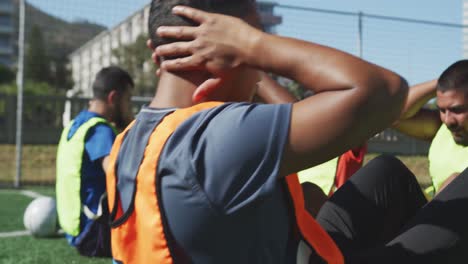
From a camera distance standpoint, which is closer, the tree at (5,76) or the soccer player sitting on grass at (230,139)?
the soccer player sitting on grass at (230,139)

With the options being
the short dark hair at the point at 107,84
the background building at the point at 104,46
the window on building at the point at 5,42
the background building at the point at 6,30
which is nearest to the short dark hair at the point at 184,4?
the short dark hair at the point at 107,84

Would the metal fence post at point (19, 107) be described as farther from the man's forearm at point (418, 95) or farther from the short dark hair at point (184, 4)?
the short dark hair at point (184, 4)

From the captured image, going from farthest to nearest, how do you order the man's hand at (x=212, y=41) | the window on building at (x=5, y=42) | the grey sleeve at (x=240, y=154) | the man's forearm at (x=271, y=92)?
the window on building at (x=5, y=42) < the man's forearm at (x=271, y=92) < the man's hand at (x=212, y=41) < the grey sleeve at (x=240, y=154)

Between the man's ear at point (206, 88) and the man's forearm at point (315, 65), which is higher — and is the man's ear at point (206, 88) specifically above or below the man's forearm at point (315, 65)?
below

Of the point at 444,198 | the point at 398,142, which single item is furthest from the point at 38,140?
the point at 444,198

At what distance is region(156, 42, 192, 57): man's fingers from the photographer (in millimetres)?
1628

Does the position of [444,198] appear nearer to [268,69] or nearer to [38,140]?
[268,69]

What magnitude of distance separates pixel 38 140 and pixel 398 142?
20.4 feet

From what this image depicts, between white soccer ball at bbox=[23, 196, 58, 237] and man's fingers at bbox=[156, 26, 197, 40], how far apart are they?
4544 mm

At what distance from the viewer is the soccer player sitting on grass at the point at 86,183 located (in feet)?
16.3

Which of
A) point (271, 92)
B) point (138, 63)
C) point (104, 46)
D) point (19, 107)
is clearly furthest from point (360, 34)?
point (138, 63)

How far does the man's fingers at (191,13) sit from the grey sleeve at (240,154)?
0.25 meters

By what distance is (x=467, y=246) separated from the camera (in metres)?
2.11

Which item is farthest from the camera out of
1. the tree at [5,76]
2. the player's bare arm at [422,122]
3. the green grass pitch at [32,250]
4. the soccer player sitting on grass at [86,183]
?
the tree at [5,76]
